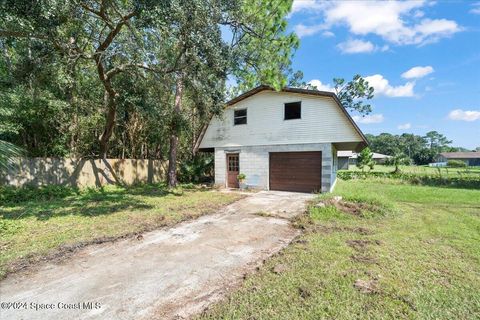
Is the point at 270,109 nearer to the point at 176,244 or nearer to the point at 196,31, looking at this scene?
the point at 196,31

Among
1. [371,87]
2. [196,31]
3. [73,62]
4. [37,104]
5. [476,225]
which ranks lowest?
[476,225]

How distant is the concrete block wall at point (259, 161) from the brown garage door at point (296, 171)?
264mm

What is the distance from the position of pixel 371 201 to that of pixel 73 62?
33.8 feet

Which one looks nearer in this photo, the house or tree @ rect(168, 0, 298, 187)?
tree @ rect(168, 0, 298, 187)

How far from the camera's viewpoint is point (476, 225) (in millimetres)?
6188

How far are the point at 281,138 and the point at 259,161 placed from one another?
5.47 ft

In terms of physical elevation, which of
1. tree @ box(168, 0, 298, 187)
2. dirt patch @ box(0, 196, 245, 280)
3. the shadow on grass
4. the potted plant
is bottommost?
dirt patch @ box(0, 196, 245, 280)

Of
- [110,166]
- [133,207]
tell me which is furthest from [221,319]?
[110,166]

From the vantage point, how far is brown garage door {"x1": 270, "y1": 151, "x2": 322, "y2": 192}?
11.4m

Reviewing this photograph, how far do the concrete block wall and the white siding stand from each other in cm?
24

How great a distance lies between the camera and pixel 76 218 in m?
6.45

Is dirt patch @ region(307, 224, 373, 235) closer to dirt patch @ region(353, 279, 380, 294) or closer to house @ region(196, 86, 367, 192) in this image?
dirt patch @ region(353, 279, 380, 294)

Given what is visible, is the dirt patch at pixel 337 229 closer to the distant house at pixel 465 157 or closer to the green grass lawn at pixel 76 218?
the green grass lawn at pixel 76 218

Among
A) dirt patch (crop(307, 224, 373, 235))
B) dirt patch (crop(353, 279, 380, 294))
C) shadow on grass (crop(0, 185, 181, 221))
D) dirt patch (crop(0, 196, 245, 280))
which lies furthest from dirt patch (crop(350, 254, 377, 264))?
shadow on grass (crop(0, 185, 181, 221))
